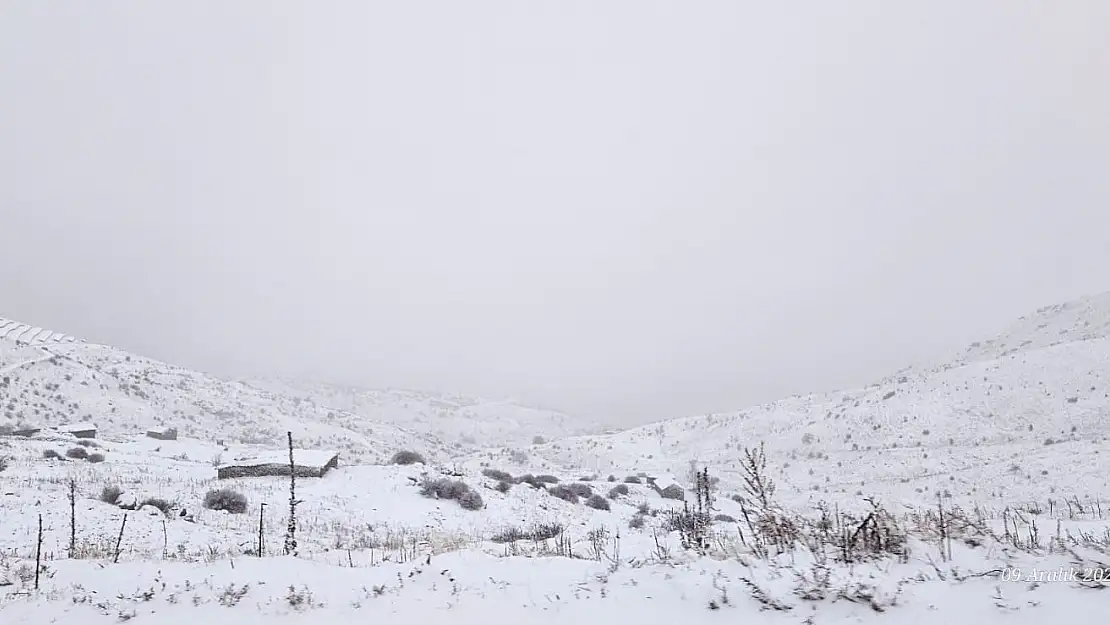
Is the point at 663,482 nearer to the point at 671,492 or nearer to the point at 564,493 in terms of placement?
the point at 671,492

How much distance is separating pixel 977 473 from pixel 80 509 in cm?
3309

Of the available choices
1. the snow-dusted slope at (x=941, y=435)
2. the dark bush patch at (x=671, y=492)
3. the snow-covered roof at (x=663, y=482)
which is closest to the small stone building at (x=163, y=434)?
the snow-dusted slope at (x=941, y=435)

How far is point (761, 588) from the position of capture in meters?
5.40

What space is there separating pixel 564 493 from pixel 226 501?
1346 centimetres

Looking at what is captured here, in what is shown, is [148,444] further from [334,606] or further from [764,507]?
[764,507]

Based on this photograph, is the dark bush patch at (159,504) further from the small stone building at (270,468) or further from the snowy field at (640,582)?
the small stone building at (270,468)

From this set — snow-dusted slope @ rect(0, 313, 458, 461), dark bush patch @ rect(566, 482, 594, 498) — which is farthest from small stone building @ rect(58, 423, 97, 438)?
dark bush patch @ rect(566, 482, 594, 498)

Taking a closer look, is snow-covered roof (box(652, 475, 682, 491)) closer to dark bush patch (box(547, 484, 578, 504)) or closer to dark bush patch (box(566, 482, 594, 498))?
dark bush patch (box(566, 482, 594, 498))

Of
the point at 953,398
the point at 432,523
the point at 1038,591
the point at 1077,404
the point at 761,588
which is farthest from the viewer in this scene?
the point at 953,398

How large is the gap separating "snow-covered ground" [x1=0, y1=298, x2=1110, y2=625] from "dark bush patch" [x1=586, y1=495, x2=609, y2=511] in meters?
0.22

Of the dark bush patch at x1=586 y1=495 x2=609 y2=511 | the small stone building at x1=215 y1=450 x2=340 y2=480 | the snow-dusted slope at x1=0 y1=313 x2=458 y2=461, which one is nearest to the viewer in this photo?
the small stone building at x1=215 y1=450 x2=340 y2=480

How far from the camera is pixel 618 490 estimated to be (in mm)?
29031

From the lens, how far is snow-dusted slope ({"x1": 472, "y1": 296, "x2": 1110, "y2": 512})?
24.4 metres

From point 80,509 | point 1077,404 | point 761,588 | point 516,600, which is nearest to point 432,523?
point 80,509
